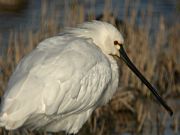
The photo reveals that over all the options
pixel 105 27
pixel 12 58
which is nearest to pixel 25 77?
pixel 105 27

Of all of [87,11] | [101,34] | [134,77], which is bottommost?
[87,11]

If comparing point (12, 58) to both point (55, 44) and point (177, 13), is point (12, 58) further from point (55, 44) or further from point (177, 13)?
point (177, 13)

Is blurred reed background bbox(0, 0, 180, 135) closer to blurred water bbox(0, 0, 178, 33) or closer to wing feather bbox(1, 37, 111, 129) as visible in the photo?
wing feather bbox(1, 37, 111, 129)

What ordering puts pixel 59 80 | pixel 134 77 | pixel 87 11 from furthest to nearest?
pixel 87 11 → pixel 134 77 → pixel 59 80

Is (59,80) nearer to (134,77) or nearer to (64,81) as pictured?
(64,81)

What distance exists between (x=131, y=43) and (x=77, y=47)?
308cm

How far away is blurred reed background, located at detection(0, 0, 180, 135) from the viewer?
10.7 m

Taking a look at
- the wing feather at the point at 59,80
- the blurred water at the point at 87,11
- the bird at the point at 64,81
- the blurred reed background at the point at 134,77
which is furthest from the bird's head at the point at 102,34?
the blurred water at the point at 87,11

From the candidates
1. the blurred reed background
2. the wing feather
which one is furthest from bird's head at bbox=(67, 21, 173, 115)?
the blurred reed background

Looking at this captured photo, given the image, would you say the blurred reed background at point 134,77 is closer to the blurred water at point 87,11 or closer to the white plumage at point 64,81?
the white plumage at point 64,81

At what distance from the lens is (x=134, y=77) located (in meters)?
11.7

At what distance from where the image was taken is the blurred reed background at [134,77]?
10.7 meters

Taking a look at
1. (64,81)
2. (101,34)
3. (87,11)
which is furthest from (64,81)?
(87,11)

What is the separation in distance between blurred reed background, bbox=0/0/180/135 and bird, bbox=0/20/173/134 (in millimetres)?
1152
